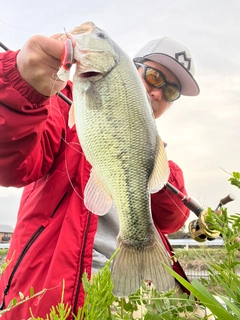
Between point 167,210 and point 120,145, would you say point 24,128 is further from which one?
point 167,210

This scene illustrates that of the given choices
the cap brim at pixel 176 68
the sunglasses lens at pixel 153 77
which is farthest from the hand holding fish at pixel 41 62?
the cap brim at pixel 176 68

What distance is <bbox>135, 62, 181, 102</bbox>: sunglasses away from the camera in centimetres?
331

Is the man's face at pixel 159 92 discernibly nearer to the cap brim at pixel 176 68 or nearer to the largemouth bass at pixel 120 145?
the cap brim at pixel 176 68

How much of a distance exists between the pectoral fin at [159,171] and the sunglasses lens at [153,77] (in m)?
1.94

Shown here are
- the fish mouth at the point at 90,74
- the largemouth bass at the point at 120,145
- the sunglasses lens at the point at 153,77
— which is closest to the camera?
the largemouth bass at the point at 120,145

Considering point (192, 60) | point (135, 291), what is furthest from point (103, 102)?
point (192, 60)

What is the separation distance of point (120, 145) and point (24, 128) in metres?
0.63

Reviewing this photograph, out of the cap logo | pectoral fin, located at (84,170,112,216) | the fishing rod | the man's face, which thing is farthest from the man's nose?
pectoral fin, located at (84,170,112,216)

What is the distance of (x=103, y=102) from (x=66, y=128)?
43.0 inches

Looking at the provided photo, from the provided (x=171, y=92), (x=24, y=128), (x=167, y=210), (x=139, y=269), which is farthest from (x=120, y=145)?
(x=171, y=92)

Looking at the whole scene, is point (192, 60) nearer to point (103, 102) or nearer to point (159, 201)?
point (159, 201)

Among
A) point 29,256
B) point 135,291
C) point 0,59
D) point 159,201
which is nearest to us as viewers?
point 135,291

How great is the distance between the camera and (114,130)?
141 centimetres

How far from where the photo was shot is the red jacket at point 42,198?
173cm
